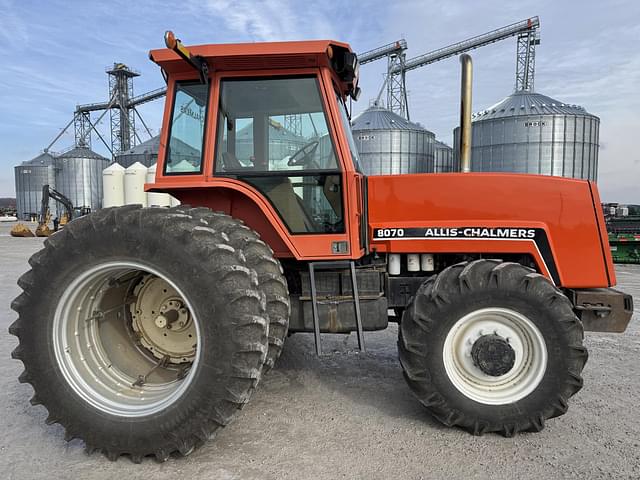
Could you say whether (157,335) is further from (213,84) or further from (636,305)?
(636,305)

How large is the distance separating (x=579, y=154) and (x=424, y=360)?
15.7 m

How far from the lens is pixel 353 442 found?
285 cm

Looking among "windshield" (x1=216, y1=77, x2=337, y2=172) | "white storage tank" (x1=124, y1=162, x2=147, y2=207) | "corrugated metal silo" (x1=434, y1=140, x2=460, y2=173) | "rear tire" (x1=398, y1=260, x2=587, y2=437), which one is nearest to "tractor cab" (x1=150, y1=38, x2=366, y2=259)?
"windshield" (x1=216, y1=77, x2=337, y2=172)

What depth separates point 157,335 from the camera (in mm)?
3332

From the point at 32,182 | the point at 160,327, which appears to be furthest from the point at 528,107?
the point at 32,182

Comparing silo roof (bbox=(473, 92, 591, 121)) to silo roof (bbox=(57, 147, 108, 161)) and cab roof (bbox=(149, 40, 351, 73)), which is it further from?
silo roof (bbox=(57, 147, 108, 161))

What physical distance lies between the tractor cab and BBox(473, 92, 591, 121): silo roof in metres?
14.8

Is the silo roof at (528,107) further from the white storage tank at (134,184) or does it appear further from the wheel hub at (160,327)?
the wheel hub at (160,327)

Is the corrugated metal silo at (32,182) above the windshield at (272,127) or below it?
above

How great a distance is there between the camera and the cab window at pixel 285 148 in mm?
3176

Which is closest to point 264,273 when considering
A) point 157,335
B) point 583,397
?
point 157,335

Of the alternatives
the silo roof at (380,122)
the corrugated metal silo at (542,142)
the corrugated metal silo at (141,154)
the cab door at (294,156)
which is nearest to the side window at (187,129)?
the cab door at (294,156)

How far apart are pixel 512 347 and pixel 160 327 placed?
244 centimetres

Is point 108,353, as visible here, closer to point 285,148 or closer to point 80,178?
point 285,148
